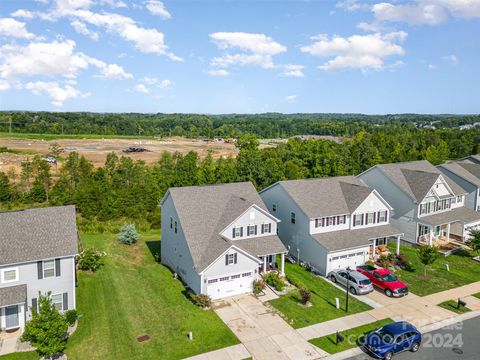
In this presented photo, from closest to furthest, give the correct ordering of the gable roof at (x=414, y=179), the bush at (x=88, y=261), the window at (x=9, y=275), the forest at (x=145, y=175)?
the window at (x=9, y=275) → the bush at (x=88, y=261) → the gable roof at (x=414, y=179) → the forest at (x=145, y=175)

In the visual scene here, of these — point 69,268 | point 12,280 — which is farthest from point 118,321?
point 12,280

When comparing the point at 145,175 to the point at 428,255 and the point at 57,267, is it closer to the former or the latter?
the point at 57,267

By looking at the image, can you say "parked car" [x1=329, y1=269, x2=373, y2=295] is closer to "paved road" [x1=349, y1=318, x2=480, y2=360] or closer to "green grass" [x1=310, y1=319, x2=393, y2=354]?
"green grass" [x1=310, y1=319, x2=393, y2=354]

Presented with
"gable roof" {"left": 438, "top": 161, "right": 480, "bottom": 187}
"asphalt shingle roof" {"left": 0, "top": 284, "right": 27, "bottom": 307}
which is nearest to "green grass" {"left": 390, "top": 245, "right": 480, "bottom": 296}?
"gable roof" {"left": 438, "top": 161, "right": 480, "bottom": 187}

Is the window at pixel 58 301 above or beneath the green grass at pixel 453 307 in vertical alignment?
above

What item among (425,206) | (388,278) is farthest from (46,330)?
(425,206)

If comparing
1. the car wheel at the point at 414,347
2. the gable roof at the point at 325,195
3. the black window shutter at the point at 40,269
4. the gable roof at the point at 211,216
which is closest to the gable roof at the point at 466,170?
the gable roof at the point at 325,195

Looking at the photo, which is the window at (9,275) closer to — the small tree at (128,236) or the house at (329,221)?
the small tree at (128,236)
